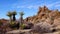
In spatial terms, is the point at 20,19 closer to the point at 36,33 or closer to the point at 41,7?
the point at 36,33

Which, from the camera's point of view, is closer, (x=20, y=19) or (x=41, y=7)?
(x=20, y=19)

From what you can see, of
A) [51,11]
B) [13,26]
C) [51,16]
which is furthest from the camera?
[51,11]

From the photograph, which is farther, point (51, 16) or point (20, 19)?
point (51, 16)

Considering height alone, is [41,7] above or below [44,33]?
above

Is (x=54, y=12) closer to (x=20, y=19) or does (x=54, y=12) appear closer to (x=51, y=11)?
(x=51, y=11)

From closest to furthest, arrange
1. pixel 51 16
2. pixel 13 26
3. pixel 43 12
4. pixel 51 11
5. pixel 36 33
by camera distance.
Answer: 1. pixel 36 33
2. pixel 13 26
3. pixel 51 16
4. pixel 51 11
5. pixel 43 12

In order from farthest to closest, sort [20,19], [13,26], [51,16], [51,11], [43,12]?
1. [43,12]
2. [51,11]
3. [51,16]
4. [20,19]
5. [13,26]

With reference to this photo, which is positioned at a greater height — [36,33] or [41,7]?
[41,7]

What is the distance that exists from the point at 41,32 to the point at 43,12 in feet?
91.4

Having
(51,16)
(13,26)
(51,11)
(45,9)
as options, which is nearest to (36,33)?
(13,26)

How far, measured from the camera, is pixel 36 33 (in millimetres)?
16938

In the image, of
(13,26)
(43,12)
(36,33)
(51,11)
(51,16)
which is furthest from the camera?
(43,12)

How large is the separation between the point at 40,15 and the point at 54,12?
18.4ft

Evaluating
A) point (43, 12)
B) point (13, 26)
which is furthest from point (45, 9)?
point (13, 26)
